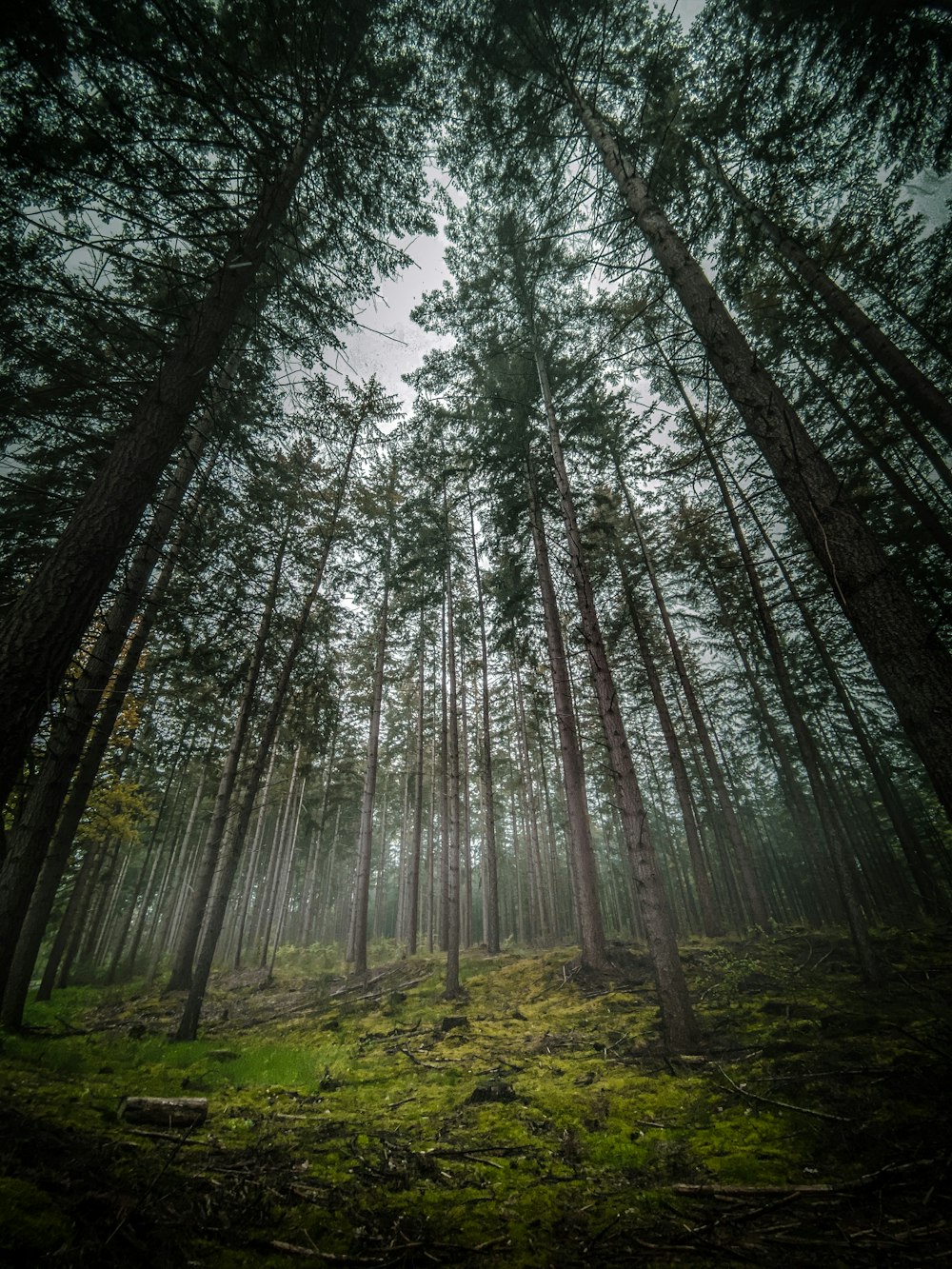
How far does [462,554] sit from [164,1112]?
43.9ft

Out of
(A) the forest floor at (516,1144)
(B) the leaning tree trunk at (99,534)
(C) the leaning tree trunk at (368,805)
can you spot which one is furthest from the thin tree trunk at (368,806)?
(B) the leaning tree trunk at (99,534)

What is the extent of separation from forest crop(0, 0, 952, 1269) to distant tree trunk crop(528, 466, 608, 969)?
0.17m

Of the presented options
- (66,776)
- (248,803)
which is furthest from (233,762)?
(66,776)

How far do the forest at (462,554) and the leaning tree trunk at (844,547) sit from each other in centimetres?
4

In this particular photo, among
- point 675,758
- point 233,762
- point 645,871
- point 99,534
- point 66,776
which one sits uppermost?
point 675,758

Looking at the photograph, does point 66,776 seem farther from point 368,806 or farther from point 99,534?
point 368,806

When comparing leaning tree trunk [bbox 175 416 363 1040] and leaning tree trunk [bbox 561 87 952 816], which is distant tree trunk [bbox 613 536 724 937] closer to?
leaning tree trunk [bbox 561 87 952 816]

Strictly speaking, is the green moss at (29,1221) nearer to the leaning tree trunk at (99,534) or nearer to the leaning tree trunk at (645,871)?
the leaning tree trunk at (99,534)

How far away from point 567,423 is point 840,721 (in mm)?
18771

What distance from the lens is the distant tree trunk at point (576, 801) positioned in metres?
9.78

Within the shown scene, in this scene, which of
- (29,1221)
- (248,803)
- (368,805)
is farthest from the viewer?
(368,805)

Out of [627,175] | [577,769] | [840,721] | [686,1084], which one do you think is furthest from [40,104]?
[840,721]

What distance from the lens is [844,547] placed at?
3.90 m

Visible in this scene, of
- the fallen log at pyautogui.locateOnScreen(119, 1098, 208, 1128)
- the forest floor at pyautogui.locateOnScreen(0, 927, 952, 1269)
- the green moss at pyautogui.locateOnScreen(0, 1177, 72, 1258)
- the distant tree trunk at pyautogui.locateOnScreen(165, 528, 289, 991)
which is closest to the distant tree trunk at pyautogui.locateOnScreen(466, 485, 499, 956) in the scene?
the distant tree trunk at pyautogui.locateOnScreen(165, 528, 289, 991)
